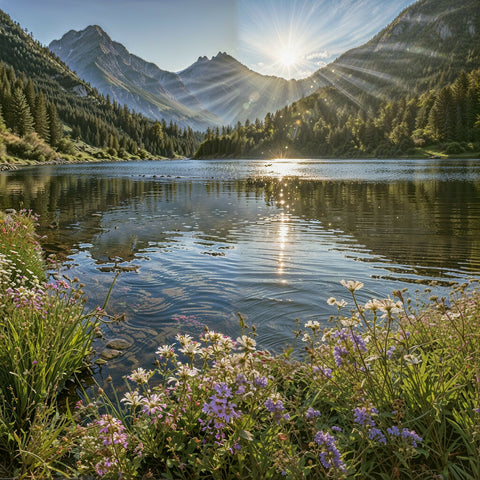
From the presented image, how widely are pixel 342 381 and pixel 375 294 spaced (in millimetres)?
7142

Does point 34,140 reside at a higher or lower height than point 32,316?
higher

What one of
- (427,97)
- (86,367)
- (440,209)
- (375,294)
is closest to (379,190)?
(440,209)

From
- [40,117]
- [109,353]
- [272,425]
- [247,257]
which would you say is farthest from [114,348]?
[40,117]

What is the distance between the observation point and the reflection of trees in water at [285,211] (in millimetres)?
17281

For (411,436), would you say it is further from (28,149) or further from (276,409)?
(28,149)

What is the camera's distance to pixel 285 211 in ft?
97.1

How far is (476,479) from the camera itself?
3107mm

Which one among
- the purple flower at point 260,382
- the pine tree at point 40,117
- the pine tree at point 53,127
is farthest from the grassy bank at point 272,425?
the pine tree at point 53,127

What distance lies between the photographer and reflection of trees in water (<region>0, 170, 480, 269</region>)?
680 inches

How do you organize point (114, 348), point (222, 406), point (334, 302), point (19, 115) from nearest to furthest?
point (222, 406), point (334, 302), point (114, 348), point (19, 115)

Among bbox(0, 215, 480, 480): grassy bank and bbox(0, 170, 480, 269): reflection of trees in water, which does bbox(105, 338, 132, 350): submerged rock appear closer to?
bbox(0, 215, 480, 480): grassy bank

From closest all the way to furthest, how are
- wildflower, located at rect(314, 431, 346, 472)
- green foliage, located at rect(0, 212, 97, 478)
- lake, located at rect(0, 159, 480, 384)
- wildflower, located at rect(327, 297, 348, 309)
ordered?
1. wildflower, located at rect(314, 431, 346, 472)
2. wildflower, located at rect(327, 297, 348, 309)
3. green foliage, located at rect(0, 212, 97, 478)
4. lake, located at rect(0, 159, 480, 384)

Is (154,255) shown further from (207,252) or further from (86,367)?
(86,367)

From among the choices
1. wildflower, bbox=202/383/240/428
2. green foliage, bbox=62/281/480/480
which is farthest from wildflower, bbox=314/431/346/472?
wildflower, bbox=202/383/240/428
